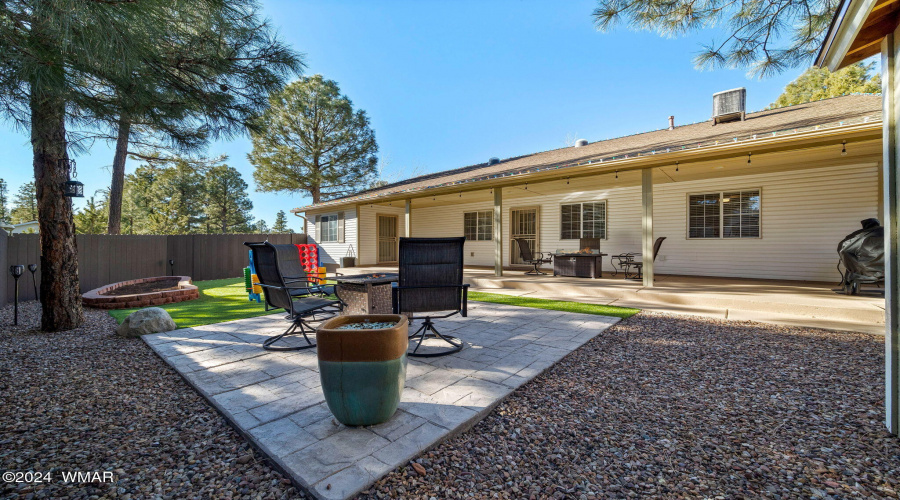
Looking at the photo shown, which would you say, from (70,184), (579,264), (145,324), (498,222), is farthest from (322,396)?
(579,264)

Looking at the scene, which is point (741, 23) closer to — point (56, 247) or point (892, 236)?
point (892, 236)

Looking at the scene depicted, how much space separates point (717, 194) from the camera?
26.1 feet

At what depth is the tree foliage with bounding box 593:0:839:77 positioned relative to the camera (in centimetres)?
415

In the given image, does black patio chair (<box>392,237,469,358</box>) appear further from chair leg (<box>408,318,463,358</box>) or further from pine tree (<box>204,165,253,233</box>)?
pine tree (<box>204,165,253,233</box>)

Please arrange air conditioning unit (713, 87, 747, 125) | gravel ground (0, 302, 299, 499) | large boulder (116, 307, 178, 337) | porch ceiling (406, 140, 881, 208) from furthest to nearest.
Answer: air conditioning unit (713, 87, 747, 125) < porch ceiling (406, 140, 881, 208) < large boulder (116, 307, 178, 337) < gravel ground (0, 302, 299, 499)

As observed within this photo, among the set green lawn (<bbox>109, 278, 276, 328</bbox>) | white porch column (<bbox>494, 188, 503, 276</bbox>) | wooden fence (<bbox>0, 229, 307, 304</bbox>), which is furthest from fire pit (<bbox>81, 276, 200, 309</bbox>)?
white porch column (<bbox>494, 188, 503, 276</bbox>)

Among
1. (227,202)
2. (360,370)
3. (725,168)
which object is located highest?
(227,202)

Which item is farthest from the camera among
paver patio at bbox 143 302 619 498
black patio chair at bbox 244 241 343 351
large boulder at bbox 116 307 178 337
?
large boulder at bbox 116 307 178 337

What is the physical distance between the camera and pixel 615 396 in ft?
7.72

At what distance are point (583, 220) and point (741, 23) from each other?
5870 mm

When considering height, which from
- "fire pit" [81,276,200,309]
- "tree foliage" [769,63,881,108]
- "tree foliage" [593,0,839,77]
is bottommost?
"fire pit" [81,276,200,309]

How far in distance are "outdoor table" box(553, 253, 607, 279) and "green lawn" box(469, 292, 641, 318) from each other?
2.06 m

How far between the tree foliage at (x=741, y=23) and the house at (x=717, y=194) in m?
1.00

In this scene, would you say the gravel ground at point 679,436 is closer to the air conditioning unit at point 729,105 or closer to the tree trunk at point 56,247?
the tree trunk at point 56,247
